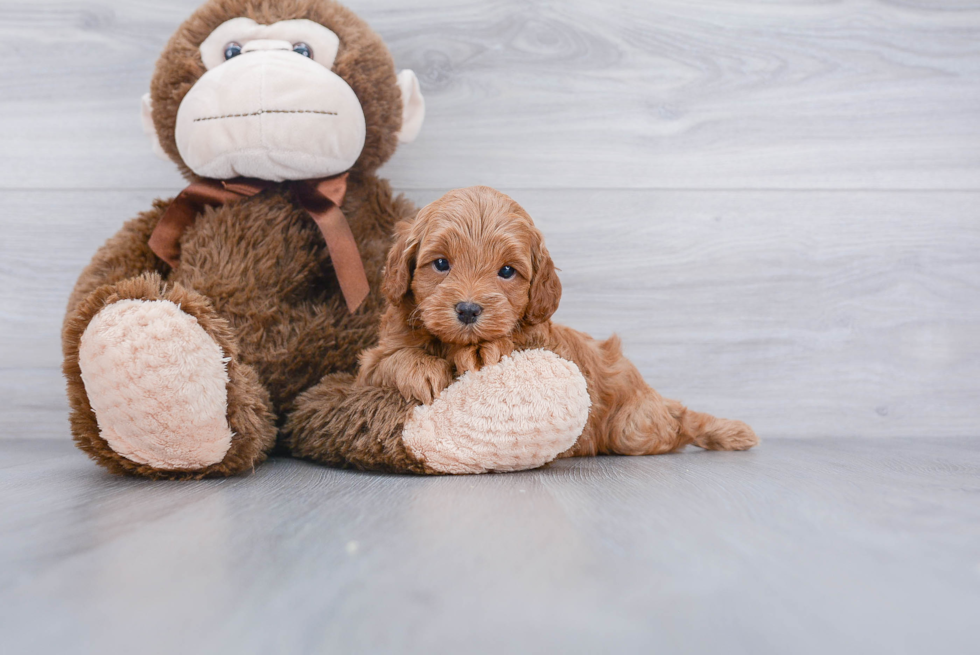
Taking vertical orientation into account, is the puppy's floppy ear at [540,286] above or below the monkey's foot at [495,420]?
above

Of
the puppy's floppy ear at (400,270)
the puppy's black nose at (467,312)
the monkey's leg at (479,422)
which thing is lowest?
the monkey's leg at (479,422)


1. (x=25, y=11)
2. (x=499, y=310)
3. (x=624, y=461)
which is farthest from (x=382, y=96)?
(x=25, y=11)

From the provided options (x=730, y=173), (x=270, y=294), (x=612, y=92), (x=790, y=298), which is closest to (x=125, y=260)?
(x=270, y=294)

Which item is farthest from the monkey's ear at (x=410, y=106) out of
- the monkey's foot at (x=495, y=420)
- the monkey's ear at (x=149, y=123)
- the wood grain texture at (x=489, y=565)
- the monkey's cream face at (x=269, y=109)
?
the wood grain texture at (x=489, y=565)

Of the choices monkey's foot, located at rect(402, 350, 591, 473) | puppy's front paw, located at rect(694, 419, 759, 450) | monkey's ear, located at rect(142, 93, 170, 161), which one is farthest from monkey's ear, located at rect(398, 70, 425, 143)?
puppy's front paw, located at rect(694, 419, 759, 450)

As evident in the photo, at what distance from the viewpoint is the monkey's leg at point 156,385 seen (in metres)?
0.77

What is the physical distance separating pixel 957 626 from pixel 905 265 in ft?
3.79

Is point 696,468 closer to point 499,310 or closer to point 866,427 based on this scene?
point 499,310

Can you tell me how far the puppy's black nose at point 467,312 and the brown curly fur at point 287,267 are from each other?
16 centimetres

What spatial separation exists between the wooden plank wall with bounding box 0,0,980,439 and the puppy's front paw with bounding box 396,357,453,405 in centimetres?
57

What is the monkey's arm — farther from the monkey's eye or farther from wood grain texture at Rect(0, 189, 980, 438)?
wood grain texture at Rect(0, 189, 980, 438)

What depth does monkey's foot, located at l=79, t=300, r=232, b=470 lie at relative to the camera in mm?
771

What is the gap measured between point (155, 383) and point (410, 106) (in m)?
0.67

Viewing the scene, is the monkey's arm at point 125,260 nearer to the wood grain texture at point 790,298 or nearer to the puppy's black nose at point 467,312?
the puppy's black nose at point 467,312
